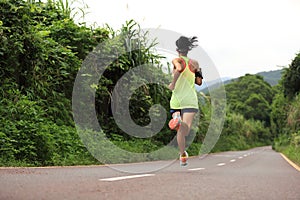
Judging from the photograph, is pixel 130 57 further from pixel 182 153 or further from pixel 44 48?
pixel 182 153

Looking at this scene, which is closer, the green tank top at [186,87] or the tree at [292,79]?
the green tank top at [186,87]

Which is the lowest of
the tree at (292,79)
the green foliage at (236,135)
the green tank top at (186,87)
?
the green foliage at (236,135)

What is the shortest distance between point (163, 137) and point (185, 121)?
Answer: 377 inches

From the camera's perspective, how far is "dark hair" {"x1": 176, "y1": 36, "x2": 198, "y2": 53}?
6.05m

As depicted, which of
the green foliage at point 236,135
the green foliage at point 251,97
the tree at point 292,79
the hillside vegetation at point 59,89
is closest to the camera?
the hillside vegetation at point 59,89

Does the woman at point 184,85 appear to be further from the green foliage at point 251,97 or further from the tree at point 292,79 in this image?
the green foliage at point 251,97

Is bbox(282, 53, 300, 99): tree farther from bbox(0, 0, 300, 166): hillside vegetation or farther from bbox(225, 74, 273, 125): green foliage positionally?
bbox(225, 74, 273, 125): green foliage

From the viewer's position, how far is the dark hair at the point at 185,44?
19.8 feet

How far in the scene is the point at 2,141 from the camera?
23.7 ft

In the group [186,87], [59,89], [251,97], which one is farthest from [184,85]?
[251,97]

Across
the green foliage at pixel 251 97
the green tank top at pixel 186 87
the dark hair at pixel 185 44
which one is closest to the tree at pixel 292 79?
the dark hair at pixel 185 44

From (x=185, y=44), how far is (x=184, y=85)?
0.64 m

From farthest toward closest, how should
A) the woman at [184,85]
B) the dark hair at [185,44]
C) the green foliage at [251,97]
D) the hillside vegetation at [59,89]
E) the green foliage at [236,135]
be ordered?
the green foliage at [251,97], the green foliage at [236,135], the hillside vegetation at [59,89], the dark hair at [185,44], the woman at [184,85]

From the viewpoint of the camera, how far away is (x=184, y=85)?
5.92 metres
